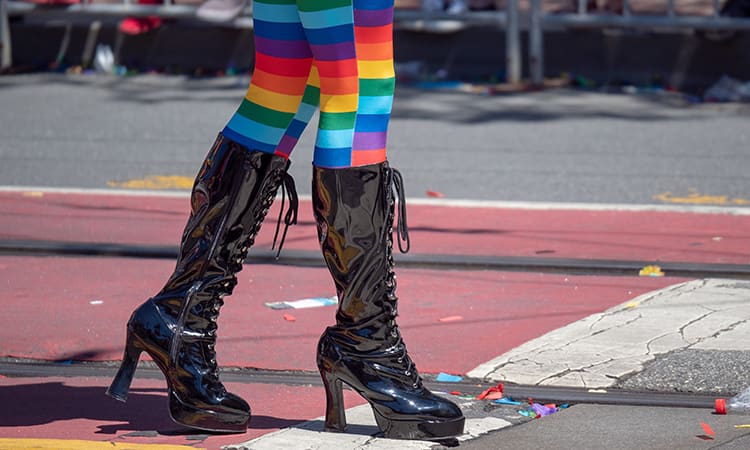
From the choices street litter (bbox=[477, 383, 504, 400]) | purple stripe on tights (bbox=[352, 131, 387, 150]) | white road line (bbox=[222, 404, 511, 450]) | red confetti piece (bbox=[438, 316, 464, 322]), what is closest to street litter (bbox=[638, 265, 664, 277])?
red confetti piece (bbox=[438, 316, 464, 322])

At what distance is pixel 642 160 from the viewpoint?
8227mm

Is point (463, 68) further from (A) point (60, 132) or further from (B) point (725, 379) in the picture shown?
(B) point (725, 379)

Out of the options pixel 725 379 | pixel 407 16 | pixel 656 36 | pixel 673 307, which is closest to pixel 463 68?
pixel 407 16

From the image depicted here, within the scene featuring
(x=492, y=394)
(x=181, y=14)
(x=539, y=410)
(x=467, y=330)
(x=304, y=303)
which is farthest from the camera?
(x=181, y=14)

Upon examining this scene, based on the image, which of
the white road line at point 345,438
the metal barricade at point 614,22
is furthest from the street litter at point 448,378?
the metal barricade at point 614,22

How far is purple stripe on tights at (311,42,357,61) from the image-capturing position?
2.95 meters

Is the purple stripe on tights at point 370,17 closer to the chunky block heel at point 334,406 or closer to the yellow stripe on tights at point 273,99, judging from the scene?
the yellow stripe on tights at point 273,99

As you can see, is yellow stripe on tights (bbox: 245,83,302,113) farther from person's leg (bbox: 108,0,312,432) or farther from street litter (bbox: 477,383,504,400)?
street litter (bbox: 477,383,504,400)

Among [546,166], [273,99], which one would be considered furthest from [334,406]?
[546,166]

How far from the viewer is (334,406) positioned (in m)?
3.08

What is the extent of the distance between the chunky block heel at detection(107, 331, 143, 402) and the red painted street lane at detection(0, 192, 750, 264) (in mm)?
2538

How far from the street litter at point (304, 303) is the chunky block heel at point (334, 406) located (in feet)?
4.89

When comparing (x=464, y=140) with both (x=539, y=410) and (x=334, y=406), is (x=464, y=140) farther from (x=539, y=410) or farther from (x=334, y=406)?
(x=334, y=406)

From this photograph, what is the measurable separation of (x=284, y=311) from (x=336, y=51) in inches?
67.6
